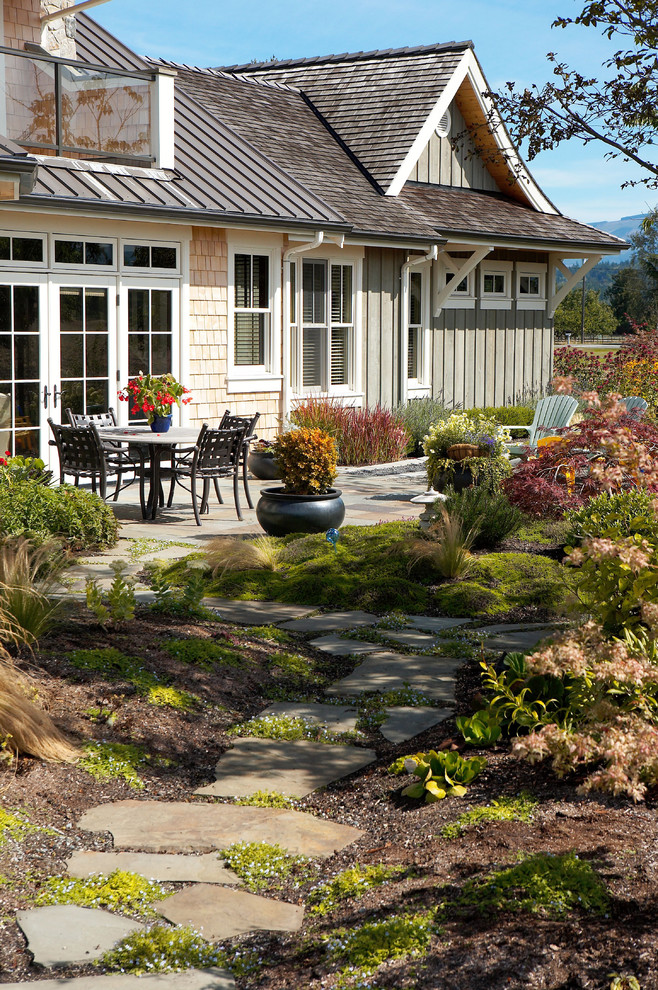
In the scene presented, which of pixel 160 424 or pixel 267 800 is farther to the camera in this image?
pixel 160 424

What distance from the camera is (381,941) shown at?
294 centimetres

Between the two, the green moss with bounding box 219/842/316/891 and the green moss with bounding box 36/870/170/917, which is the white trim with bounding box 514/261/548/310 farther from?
the green moss with bounding box 36/870/170/917

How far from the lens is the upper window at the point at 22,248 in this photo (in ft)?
37.6

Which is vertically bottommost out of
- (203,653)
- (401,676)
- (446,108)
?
(401,676)

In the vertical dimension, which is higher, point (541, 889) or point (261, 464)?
point (261, 464)

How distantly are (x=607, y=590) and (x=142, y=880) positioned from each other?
6.74ft

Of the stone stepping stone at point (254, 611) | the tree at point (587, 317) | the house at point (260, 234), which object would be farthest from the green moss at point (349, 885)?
the tree at point (587, 317)

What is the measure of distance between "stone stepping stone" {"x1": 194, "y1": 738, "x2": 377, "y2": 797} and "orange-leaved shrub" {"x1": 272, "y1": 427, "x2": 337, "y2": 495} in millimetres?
4548

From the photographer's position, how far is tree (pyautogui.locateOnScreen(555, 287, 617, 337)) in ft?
231

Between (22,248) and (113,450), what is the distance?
2.75 metres

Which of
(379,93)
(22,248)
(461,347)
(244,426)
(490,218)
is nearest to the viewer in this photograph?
(244,426)

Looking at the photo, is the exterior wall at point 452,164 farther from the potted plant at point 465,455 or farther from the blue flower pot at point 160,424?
the blue flower pot at point 160,424

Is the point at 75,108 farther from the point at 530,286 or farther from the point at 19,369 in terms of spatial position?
the point at 530,286

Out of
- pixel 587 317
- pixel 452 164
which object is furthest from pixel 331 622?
pixel 587 317
